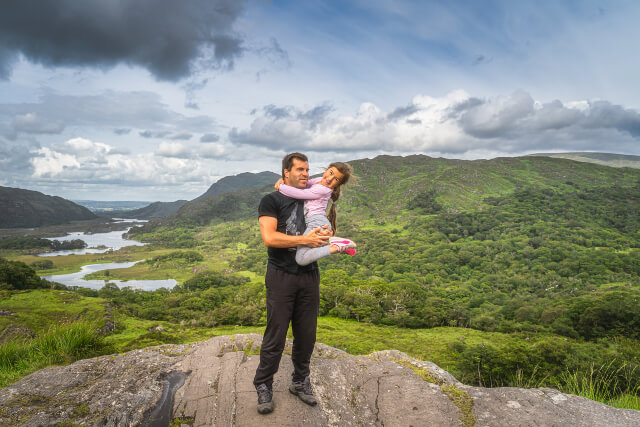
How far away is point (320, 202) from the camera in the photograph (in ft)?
15.4

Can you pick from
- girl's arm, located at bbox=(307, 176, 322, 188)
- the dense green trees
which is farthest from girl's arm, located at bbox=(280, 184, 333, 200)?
the dense green trees

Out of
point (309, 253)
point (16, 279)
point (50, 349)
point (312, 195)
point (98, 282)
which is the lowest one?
point (98, 282)

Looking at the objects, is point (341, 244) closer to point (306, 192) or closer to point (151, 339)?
point (306, 192)

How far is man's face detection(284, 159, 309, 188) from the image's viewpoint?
4.59 meters

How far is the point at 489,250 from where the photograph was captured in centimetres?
14425

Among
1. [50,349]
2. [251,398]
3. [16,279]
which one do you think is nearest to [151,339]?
[50,349]

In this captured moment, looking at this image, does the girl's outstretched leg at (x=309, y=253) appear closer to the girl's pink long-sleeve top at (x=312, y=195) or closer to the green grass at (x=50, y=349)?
the girl's pink long-sleeve top at (x=312, y=195)

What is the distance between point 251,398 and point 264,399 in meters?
0.36

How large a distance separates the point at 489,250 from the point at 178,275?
5543 inches

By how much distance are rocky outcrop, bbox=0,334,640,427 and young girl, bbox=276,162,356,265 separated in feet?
7.38

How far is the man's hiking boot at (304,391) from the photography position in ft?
14.5

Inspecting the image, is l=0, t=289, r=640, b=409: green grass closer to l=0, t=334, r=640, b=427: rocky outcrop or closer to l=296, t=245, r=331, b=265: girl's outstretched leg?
l=0, t=334, r=640, b=427: rocky outcrop

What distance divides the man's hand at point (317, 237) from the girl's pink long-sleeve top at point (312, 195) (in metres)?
0.34

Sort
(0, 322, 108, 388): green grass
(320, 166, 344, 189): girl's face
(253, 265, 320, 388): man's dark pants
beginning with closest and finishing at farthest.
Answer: (253, 265, 320, 388): man's dark pants < (320, 166, 344, 189): girl's face < (0, 322, 108, 388): green grass
